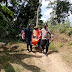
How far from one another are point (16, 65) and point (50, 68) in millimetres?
1650

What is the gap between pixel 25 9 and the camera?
19047mm

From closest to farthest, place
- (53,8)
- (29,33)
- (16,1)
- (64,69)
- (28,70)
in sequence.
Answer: (28,70)
(64,69)
(29,33)
(16,1)
(53,8)

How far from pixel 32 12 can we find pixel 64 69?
51.9 feet

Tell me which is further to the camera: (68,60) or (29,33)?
(29,33)

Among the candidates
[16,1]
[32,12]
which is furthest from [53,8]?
[16,1]

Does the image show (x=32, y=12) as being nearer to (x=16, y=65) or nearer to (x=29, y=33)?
(x=29, y=33)

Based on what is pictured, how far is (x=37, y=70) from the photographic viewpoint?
14.6 ft

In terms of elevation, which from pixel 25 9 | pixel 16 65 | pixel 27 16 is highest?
pixel 25 9

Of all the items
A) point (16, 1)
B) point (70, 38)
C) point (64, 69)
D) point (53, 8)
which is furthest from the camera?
point (53, 8)

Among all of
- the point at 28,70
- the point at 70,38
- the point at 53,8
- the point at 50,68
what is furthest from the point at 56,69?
the point at 53,8

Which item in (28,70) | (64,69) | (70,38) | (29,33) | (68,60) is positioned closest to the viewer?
(28,70)

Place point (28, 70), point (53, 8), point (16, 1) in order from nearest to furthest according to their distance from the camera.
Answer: point (28, 70) < point (16, 1) < point (53, 8)

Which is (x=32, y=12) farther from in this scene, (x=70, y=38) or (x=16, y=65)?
(x=16, y=65)

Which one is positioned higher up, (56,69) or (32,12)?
(32,12)
